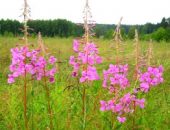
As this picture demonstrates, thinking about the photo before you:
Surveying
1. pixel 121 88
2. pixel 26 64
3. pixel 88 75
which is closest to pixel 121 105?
pixel 121 88

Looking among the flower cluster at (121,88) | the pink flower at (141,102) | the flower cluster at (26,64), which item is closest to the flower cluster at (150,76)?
the flower cluster at (121,88)

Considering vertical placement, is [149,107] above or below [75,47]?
below

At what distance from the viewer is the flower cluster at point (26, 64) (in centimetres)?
277

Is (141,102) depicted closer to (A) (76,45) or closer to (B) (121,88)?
(B) (121,88)

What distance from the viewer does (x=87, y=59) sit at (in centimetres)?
290

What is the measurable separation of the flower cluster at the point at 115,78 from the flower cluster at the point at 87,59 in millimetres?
263

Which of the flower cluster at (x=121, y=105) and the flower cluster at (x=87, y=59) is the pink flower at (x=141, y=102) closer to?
the flower cluster at (x=121, y=105)

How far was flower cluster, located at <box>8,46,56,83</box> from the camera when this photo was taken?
9.09 ft

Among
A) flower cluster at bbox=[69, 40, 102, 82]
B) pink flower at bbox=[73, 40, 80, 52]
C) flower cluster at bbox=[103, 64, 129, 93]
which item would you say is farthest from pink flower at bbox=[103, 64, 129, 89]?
pink flower at bbox=[73, 40, 80, 52]

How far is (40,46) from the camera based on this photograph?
2.93m

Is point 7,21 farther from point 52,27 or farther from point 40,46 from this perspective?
point 40,46

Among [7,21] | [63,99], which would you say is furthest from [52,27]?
[63,99]

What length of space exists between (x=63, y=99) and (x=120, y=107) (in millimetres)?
1115

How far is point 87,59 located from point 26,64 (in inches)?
18.6
